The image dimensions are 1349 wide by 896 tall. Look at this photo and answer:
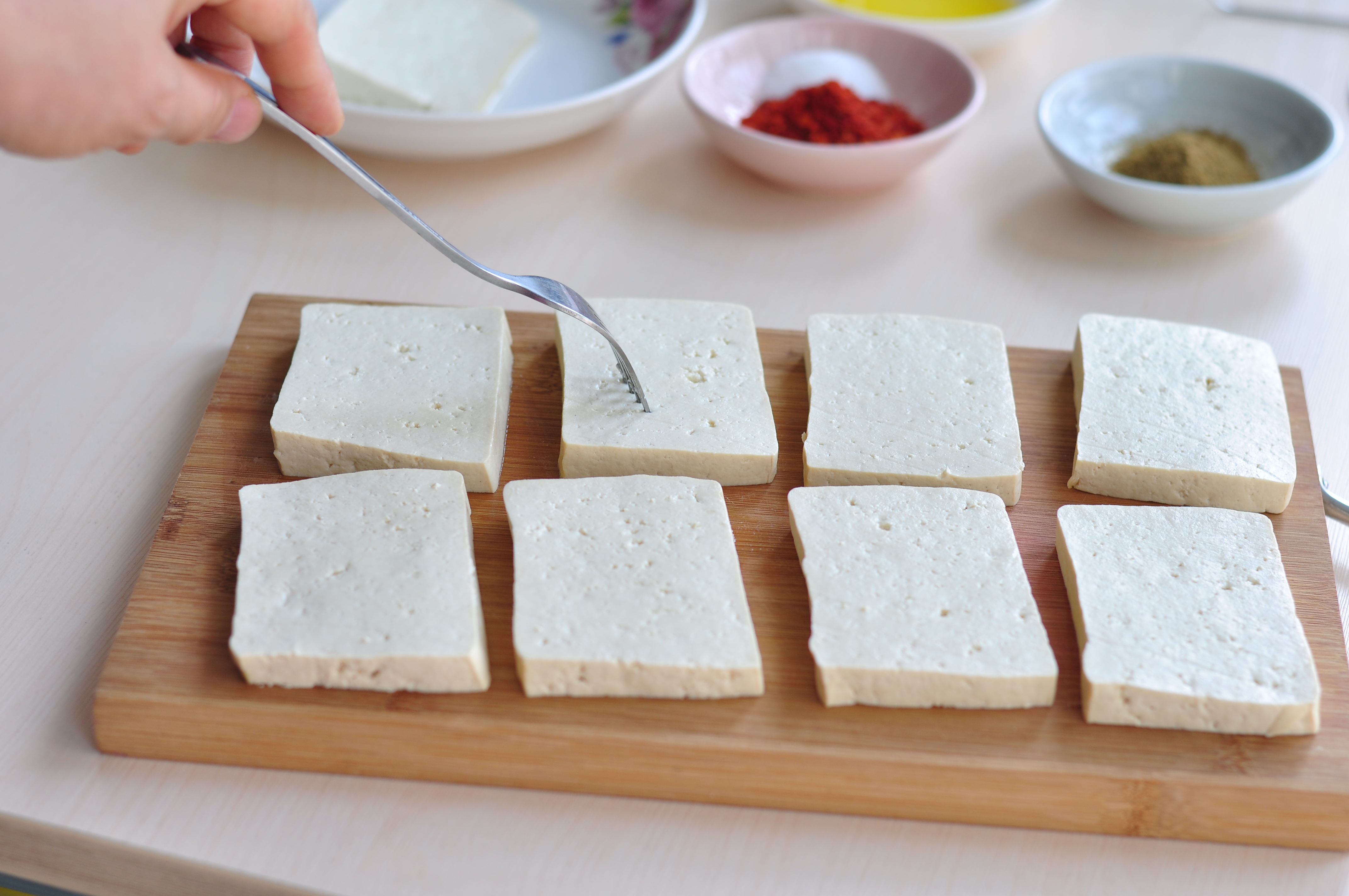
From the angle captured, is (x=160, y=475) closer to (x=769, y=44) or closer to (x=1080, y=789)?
(x=1080, y=789)

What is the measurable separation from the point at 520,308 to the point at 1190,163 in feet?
2.87

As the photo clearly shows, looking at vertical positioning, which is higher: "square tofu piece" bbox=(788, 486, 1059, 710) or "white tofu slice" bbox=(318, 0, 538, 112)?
"white tofu slice" bbox=(318, 0, 538, 112)

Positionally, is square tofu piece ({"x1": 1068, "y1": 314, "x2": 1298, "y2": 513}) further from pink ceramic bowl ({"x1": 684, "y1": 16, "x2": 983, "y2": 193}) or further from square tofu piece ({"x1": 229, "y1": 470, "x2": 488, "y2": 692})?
square tofu piece ({"x1": 229, "y1": 470, "x2": 488, "y2": 692})

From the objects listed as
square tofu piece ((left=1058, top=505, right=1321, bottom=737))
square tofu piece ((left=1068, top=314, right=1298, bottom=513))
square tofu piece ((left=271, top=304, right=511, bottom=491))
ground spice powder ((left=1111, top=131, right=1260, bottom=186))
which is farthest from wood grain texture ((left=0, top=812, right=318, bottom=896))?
ground spice powder ((left=1111, top=131, right=1260, bottom=186))

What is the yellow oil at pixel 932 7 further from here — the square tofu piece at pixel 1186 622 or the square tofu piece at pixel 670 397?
the square tofu piece at pixel 1186 622

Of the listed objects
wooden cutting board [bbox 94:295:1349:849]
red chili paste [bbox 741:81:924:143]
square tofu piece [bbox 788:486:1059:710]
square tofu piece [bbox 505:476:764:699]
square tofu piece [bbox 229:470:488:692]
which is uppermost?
red chili paste [bbox 741:81:924:143]

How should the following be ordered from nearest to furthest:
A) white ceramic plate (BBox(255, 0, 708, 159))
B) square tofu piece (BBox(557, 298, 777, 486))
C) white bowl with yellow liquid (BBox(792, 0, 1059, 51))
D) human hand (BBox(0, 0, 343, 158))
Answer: human hand (BBox(0, 0, 343, 158)) → square tofu piece (BBox(557, 298, 777, 486)) → white ceramic plate (BBox(255, 0, 708, 159)) → white bowl with yellow liquid (BBox(792, 0, 1059, 51))

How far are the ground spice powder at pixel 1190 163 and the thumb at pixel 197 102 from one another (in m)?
1.11

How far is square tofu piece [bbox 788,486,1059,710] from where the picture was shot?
854 millimetres

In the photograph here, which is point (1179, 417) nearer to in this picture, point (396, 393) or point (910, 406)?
point (910, 406)

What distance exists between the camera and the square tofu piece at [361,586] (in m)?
0.85

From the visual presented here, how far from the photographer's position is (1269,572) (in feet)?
3.09

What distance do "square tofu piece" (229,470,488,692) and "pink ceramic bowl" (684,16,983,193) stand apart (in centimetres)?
70

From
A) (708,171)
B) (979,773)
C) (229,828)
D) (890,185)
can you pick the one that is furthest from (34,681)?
(890,185)
